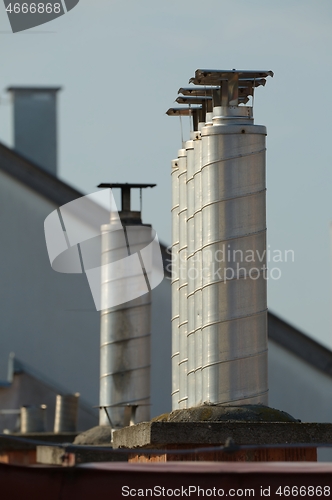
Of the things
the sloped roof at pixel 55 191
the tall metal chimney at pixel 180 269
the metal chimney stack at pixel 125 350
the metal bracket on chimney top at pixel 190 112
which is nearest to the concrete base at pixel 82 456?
the tall metal chimney at pixel 180 269

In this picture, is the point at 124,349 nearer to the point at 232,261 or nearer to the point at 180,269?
the point at 180,269

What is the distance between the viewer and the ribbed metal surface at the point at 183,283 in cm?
1020

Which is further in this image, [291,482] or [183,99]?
[183,99]

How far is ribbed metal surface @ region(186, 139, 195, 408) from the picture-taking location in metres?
9.16

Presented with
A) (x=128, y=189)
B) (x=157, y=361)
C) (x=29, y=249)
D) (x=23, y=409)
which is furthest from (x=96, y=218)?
(x=128, y=189)

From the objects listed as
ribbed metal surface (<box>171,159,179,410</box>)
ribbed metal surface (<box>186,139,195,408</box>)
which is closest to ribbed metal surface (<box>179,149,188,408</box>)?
ribbed metal surface (<box>171,159,179,410</box>)

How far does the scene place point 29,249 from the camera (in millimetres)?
23000

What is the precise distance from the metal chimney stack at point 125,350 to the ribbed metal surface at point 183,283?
3.19 m

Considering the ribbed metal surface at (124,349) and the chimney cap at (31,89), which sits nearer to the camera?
the ribbed metal surface at (124,349)

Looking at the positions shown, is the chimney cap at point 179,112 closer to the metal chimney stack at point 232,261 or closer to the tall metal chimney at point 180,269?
the tall metal chimney at point 180,269

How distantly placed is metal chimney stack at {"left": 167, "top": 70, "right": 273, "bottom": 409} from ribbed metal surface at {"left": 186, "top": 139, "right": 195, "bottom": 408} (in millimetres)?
509

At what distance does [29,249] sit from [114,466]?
17341mm

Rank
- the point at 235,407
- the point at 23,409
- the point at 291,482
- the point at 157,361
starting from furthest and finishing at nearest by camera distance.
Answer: the point at 157,361 < the point at 23,409 < the point at 235,407 < the point at 291,482

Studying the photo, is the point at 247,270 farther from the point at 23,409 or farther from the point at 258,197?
the point at 23,409
